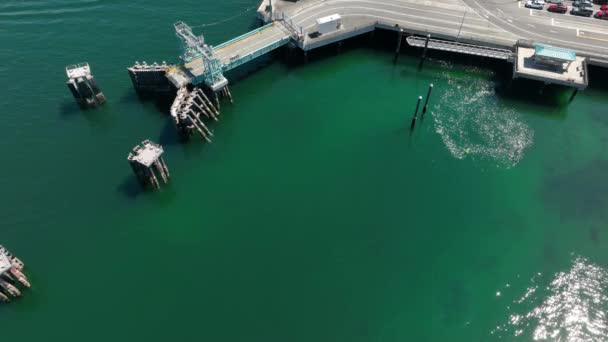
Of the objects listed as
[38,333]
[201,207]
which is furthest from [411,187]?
[38,333]

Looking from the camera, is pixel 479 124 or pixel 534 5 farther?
pixel 534 5

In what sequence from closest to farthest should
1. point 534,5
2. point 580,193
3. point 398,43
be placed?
1. point 580,193
2. point 398,43
3. point 534,5

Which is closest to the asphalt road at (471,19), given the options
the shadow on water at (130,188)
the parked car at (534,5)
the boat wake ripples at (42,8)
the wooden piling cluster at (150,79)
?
the parked car at (534,5)

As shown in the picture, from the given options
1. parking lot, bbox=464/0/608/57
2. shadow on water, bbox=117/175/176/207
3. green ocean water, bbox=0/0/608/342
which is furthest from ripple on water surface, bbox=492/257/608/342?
shadow on water, bbox=117/175/176/207

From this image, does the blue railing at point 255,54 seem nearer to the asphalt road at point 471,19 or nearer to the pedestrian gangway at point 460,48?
the asphalt road at point 471,19

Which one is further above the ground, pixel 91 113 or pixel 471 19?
pixel 471 19

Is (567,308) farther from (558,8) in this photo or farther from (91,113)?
(91,113)

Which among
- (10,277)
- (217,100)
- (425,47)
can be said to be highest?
(425,47)

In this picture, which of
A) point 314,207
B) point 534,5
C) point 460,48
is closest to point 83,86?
point 314,207

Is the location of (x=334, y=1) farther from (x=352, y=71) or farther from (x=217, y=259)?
(x=217, y=259)
